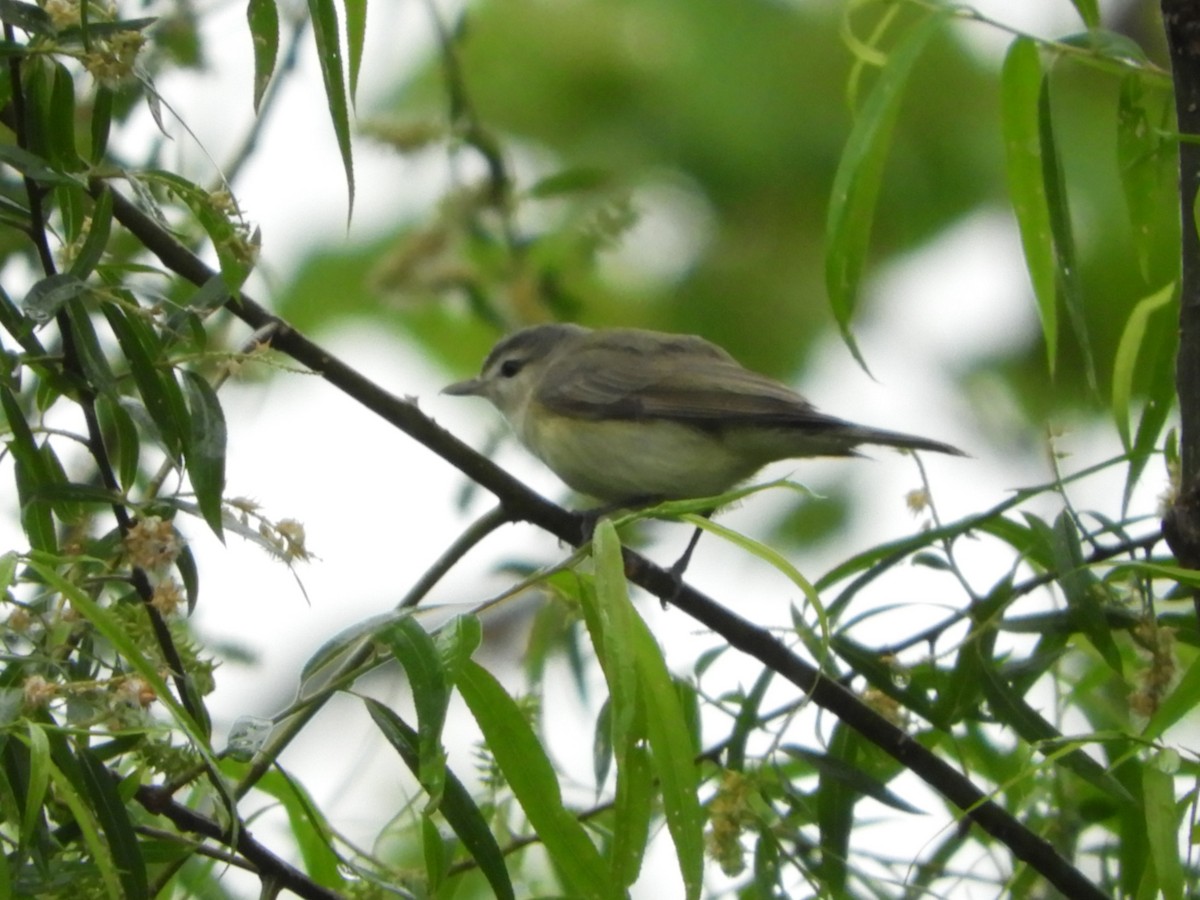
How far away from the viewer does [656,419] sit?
4293 millimetres

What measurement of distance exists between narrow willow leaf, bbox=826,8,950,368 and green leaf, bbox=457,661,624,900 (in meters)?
0.73

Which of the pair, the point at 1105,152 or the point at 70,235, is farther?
the point at 1105,152

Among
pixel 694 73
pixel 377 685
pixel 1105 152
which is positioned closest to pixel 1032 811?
pixel 377 685

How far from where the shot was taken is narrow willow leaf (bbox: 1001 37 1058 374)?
212cm

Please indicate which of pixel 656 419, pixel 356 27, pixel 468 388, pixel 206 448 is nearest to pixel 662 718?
pixel 206 448

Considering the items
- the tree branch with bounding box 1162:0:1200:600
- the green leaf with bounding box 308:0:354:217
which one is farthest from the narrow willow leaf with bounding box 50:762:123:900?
the tree branch with bounding box 1162:0:1200:600

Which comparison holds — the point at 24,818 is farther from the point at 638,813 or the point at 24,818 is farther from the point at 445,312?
the point at 445,312

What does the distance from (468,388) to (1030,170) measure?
3.07 meters

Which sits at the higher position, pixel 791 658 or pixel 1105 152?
pixel 1105 152

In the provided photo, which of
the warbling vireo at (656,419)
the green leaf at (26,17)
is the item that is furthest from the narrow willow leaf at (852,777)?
the warbling vireo at (656,419)

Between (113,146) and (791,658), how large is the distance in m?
1.84

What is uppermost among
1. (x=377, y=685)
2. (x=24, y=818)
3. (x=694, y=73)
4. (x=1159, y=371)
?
(x=694, y=73)

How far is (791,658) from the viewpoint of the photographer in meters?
2.05

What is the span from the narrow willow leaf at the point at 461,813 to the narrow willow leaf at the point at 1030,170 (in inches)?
38.4
